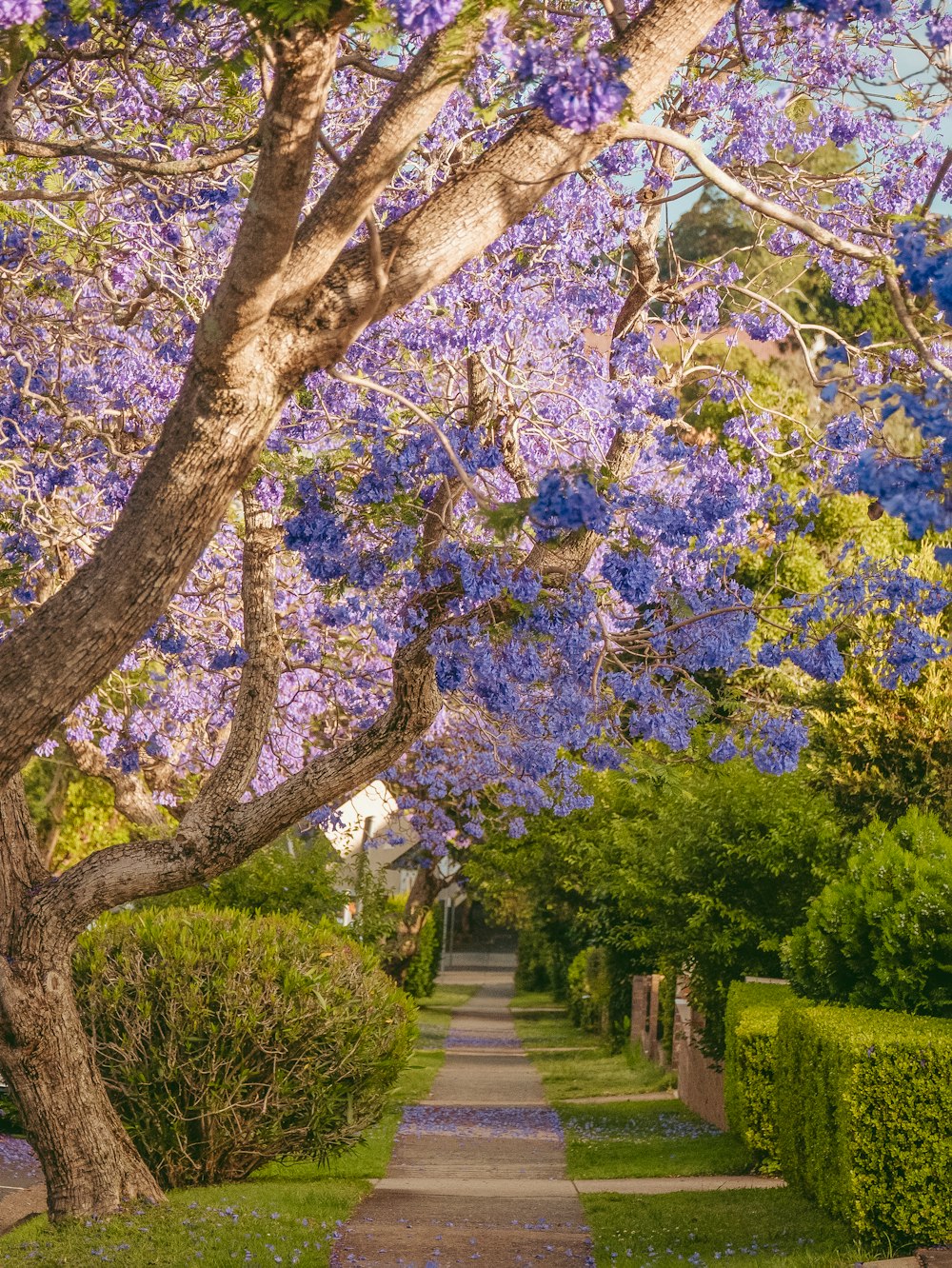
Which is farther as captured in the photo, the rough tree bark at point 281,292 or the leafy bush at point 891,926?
the leafy bush at point 891,926

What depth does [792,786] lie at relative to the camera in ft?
46.2

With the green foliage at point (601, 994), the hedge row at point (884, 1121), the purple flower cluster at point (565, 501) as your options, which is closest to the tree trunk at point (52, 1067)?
the hedge row at point (884, 1121)

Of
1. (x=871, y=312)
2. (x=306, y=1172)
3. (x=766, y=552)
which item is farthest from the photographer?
(x=871, y=312)

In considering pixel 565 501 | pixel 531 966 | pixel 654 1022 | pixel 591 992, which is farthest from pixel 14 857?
pixel 531 966

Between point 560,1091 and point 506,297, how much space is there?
1219 centimetres

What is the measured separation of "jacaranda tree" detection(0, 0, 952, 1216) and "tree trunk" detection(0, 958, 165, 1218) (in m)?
0.02

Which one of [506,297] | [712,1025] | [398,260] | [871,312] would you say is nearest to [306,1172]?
[712,1025]

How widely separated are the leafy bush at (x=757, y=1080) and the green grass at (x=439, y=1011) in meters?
10.7

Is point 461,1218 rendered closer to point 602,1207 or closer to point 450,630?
point 602,1207

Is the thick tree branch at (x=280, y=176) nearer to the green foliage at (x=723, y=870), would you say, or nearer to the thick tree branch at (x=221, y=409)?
the thick tree branch at (x=221, y=409)

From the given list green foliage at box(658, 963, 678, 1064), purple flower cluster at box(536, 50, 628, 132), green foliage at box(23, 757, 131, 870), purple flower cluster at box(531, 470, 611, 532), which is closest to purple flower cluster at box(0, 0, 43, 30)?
purple flower cluster at box(536, 50, 628, 132)

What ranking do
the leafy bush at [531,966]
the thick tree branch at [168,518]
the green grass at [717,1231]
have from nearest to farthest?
the thick tree branch at [168,518] → the green grass at [717,1231] → the leafy bush at [531,966]

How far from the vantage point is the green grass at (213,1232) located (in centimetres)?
736

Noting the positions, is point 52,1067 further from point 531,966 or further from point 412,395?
point 531,966
